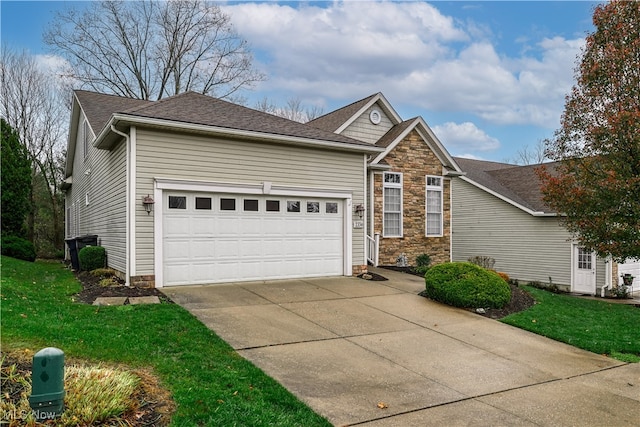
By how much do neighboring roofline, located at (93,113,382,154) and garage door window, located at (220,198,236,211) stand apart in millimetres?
1502

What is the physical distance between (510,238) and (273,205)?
13770mm

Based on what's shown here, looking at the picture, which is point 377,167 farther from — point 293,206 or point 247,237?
point 247,237

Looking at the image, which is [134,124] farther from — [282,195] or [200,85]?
[200,85]

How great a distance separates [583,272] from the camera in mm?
18312

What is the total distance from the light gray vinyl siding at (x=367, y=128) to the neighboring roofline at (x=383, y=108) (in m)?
0.18

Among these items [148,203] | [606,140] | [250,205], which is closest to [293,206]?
[250,205]

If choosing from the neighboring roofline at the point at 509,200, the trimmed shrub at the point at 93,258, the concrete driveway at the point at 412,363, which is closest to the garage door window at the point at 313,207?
the concrete driveway at the point at 412,363

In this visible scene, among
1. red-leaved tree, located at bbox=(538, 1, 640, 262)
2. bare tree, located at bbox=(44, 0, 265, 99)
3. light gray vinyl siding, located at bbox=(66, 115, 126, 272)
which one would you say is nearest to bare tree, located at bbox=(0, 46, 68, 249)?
bare tree, located at bbox=(44, 0, 265, 99)

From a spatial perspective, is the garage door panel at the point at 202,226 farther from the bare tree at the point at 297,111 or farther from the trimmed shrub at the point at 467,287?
the bare tree at the point at 297,111

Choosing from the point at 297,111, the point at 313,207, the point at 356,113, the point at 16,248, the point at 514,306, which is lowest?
the point at 514,306

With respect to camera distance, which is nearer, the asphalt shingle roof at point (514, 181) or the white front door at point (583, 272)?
the white front door at point (583, 272)

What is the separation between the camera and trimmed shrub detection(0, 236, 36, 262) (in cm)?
1695

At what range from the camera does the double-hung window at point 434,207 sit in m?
16.6

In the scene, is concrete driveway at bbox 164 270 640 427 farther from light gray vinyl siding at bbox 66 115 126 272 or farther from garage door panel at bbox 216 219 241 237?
light gray vinyl siding at bbox 66 115 126 272
